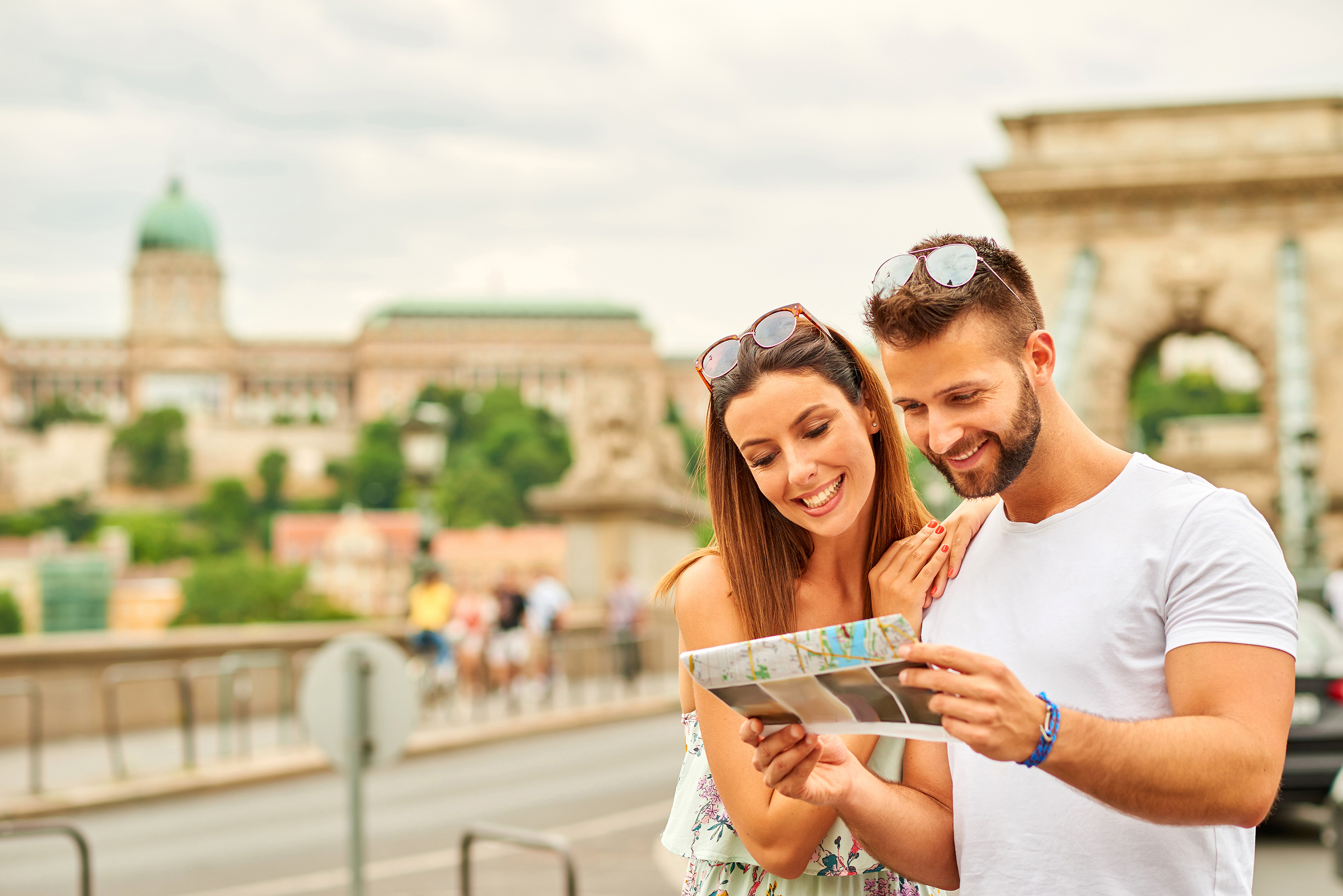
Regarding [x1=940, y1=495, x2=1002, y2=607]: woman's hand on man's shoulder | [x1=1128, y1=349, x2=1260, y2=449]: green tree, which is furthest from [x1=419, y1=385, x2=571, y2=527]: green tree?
[x1=940, y1=495, x2=1002, y2=607]: woman's hand on man's shoulder

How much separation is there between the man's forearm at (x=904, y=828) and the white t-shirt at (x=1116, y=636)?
0.28 ft

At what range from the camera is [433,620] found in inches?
619

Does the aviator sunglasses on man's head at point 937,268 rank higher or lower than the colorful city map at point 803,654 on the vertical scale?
higher

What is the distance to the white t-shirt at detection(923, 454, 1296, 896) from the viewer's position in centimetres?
174

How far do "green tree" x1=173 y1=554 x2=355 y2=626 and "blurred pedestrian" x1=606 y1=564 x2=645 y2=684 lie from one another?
23449mm

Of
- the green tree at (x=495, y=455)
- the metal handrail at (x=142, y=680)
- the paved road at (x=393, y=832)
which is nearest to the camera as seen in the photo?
the paved road at (x=393, y=832)

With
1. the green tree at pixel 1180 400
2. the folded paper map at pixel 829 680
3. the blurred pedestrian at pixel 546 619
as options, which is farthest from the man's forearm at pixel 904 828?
the green tree at pixel 1180 400

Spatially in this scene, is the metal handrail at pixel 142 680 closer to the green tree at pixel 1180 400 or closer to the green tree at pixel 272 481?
the green tree at pixel 1180 400

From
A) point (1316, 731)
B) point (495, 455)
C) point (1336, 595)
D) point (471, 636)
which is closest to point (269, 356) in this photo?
point (495, 455)

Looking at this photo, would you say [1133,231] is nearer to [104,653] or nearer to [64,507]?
[104,653]

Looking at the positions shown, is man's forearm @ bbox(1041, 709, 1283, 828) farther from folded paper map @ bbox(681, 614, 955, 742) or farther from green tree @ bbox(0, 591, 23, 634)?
green tree @ bbox(0, 591, 23, 634)

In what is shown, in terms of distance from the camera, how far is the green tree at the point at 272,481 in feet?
392

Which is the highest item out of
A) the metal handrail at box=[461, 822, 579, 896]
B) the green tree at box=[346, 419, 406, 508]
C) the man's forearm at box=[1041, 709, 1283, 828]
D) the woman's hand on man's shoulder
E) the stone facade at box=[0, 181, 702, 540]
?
the stone facade at box=[0, 181, 702, 540]

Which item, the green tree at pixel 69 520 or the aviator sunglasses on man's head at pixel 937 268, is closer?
the aviator sunglasses on man's head at pixel 937 268
